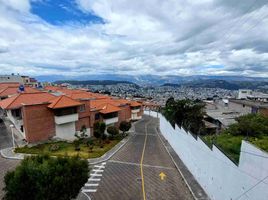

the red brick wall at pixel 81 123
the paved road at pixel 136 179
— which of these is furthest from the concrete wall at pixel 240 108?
the red brick wall at pixel 81 123

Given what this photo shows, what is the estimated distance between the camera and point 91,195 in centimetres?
1600

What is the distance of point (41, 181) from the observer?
10.8m

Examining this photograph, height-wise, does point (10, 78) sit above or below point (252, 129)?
above

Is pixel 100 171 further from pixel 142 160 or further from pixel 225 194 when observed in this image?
pixel 225 194

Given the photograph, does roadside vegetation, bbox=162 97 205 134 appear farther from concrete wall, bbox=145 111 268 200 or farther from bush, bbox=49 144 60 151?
bush, bbox=49 144 60 151

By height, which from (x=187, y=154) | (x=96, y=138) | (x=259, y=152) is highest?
(x=259, y=152)

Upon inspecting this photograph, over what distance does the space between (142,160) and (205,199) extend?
33.5ft

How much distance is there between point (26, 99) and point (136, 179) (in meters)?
20.9

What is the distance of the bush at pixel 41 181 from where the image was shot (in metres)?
10.8

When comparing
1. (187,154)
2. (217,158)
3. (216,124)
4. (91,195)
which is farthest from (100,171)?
(216,124)

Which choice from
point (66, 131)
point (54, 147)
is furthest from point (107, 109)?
point (54, 147)

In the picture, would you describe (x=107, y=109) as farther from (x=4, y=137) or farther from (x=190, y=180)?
(x=190, y=180)

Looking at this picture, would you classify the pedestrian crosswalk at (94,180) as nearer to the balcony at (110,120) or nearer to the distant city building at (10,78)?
the balcony at (110,120)

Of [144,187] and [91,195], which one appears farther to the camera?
[144,187]
